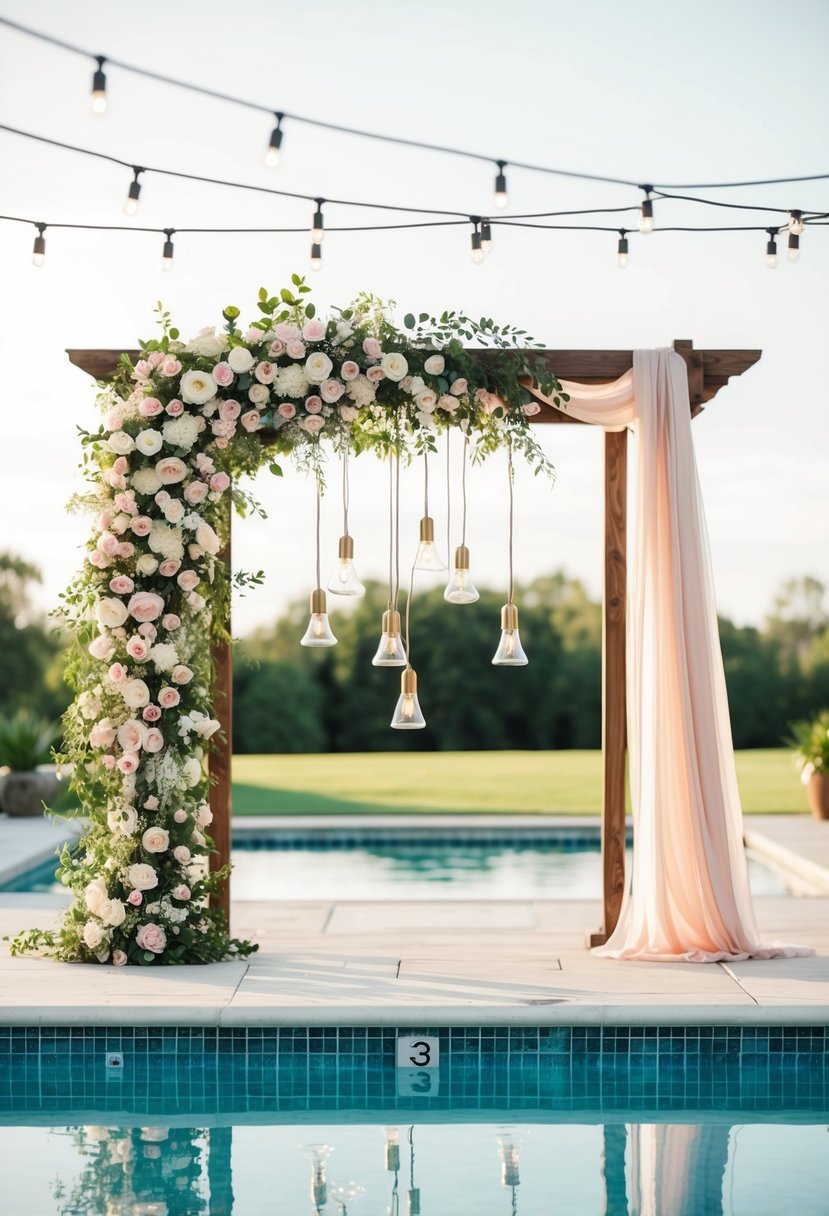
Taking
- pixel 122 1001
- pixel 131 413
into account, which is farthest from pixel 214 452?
pixel 122 1001

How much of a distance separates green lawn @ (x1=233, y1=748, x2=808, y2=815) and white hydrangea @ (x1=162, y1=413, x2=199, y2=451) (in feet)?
25.4

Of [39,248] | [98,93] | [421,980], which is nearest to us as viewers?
[98,93]

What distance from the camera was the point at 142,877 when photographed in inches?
219

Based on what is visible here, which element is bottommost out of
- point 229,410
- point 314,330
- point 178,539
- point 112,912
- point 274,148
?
point 112,912

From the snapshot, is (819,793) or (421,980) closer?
(421,980)

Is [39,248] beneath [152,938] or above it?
above

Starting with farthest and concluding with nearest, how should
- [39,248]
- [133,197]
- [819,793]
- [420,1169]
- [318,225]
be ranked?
[819,793] → [39,248] → [318,225] → [133,197] → [420,1169]

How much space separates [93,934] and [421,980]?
54.0 inches

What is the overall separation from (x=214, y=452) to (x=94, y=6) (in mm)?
5085

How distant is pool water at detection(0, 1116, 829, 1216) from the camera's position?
376cm

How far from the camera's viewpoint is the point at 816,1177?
13.0 ft

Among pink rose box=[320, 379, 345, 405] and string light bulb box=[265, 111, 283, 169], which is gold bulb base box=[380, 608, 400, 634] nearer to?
pink rose box=[320, 379, 345, 405]

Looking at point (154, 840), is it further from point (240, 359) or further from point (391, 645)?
point (240, 359)

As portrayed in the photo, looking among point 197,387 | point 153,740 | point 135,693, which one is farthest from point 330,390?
point 153,740
